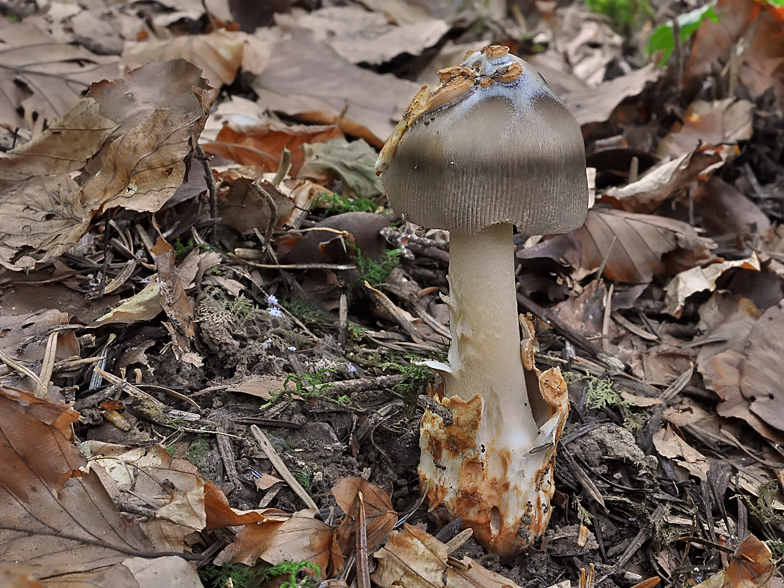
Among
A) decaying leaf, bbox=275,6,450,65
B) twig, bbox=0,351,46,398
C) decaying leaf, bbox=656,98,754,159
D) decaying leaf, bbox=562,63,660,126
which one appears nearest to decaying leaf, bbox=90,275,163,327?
twig, bbox=0,351,46,398

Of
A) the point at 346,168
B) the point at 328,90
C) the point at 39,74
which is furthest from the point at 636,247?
the point at 39,74

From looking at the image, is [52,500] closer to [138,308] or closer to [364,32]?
[138,308]

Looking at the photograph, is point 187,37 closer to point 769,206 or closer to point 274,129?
point 274,129

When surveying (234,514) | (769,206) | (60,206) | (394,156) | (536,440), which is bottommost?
(769,206)

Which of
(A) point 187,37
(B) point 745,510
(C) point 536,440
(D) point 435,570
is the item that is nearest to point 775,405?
(B) point 745,510

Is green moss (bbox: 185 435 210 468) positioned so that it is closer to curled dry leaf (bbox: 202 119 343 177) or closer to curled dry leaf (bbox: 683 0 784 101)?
curled dry leaf (bbox: 202 119 343 177)

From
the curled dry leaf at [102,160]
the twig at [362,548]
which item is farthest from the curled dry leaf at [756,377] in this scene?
the curled dry leaf at [102,160]
